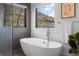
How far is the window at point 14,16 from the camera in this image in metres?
2.34

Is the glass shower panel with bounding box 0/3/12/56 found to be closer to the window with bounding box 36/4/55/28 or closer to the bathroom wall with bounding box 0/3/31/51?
the bathroom wall with bounding box 0/3/31/51

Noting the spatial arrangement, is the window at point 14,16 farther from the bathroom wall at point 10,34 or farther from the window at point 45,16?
the window at point 45,16

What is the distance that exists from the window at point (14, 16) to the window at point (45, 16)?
0.26 metres

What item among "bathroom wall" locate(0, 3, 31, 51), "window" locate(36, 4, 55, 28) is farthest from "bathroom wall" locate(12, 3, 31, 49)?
"window" locate(36, 4, 55, 28)

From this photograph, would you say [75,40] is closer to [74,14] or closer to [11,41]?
[74,14]

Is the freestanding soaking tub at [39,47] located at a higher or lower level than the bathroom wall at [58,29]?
lower

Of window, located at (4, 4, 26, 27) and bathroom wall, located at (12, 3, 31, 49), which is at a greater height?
window, located at (4, 4, 26, 27)

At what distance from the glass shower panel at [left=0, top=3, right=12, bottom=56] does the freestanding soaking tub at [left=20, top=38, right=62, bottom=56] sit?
0.25m

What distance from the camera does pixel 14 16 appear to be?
2.34 m

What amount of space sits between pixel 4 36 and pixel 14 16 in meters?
0.40

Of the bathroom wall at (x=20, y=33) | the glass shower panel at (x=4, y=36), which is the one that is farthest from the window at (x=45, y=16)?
the glass shower panel at (x=4, y=36)

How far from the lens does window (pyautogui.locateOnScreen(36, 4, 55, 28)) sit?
2326 mm

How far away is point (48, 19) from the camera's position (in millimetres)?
2350

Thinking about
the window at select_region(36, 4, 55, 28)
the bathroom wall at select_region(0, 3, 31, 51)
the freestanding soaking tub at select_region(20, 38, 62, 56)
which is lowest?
the freestanding soaking tub at select_region(20, 38, 62, 56)
